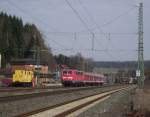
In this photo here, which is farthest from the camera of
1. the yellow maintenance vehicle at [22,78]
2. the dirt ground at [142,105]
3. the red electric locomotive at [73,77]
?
the red electric locomotive at [73,77]

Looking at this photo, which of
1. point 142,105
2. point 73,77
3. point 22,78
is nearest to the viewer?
point 142,105

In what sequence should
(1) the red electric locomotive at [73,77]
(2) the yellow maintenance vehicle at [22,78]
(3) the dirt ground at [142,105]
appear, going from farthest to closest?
1. (1) the red electric locomotive at [73,77]
2. (2) the yellow maintenance vehicle at [22,78]
3. (3) the dirt ground at [142,105]

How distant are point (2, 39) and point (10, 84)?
171 feet

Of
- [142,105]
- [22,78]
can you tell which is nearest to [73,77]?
[22,78]

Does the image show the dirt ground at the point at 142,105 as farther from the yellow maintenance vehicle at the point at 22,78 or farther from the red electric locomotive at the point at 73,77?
the yellow maintenance vehicle at the point at 22,78

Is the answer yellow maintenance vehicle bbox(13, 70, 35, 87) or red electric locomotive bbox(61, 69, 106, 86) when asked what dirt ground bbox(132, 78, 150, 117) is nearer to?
red electric locomotive bbox(61, 69, 106, 86)

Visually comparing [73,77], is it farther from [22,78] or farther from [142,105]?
[142,105]

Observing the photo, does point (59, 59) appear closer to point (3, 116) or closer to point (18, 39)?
point (18, 39)

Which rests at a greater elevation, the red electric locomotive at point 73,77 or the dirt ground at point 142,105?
the red electric locomotive at point 73,77

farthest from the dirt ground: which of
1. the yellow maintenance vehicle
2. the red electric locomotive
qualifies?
the yellow maintenance vehicle

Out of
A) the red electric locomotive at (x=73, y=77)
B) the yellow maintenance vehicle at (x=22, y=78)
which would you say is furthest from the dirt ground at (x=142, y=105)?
the yellow maintenance vehicle at (x=22, y=78)

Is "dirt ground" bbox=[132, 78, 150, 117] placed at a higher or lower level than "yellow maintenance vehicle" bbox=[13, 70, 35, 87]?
lower

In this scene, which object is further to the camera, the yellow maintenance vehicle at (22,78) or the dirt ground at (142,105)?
the yellow maintenance vehicle at (22,78)

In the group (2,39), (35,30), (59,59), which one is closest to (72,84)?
(2,39)
